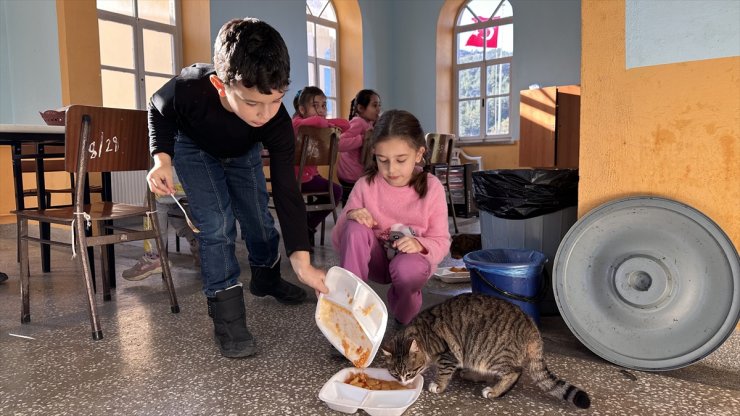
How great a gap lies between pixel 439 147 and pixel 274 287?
113 inches

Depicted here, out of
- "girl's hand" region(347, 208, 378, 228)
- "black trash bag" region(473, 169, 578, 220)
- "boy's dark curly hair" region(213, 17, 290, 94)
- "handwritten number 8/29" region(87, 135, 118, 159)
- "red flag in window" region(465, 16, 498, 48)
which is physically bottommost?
"girl's hand" region(347, 208, 378, 228)

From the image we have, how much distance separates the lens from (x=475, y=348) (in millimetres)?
1355

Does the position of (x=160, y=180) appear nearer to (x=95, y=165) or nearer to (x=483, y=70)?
(x=95, y=165)

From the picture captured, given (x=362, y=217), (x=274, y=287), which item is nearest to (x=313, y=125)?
(x=274, y=287)

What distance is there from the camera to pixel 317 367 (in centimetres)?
149

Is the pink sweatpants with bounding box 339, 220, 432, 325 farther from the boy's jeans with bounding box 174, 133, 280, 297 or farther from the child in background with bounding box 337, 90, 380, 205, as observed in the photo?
the child in background with bounding box 337, 90, 380, 205

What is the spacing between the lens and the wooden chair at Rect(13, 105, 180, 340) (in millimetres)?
1778

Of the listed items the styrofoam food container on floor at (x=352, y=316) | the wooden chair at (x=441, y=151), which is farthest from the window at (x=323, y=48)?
the styrofoam food container on floor at (x=352, y=316)

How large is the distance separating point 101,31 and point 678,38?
17.6ft

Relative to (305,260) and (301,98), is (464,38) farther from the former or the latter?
(305,260)

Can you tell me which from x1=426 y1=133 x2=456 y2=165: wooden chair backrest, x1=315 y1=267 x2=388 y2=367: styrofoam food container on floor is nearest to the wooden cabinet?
x1=426 y1=133 x2=456 y2=165: wooden chair backrest

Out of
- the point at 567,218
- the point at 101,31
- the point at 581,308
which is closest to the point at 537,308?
the point at 581,308

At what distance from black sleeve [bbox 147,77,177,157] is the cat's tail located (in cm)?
118

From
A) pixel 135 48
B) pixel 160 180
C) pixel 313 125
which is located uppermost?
pixel 135 48
